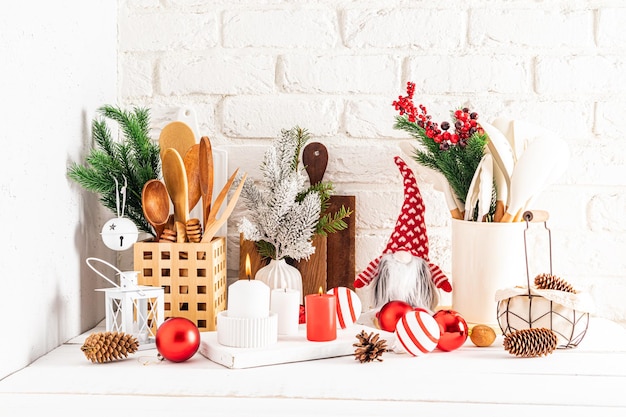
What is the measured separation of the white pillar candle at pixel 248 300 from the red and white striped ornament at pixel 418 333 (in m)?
0.19

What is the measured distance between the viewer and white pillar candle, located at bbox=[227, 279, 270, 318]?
895 millimetres

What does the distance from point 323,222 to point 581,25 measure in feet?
1.95

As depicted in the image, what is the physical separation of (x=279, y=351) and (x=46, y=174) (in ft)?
1.33

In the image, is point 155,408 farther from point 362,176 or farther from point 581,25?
point 581,25

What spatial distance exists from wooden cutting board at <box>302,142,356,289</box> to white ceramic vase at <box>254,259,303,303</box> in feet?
0.33

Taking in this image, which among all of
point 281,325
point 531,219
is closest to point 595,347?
point 531,219

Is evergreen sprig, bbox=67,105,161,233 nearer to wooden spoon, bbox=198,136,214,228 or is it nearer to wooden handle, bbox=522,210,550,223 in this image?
wooden spoon, bbox=198,136,214,228

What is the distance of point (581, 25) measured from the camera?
123 centimetres

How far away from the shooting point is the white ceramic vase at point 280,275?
3.66ft

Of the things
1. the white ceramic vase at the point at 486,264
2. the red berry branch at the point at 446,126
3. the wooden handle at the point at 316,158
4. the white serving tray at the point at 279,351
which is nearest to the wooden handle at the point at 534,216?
the white ceramic vase at the point at 486,264

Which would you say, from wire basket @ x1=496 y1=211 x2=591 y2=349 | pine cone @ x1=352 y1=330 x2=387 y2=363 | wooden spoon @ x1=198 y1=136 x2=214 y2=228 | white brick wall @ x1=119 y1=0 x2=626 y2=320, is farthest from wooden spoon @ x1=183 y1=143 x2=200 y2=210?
wire basket @ x1=496 y1=211 x2=591 y2=349

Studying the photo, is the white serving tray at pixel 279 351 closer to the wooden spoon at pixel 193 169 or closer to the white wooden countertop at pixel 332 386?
the white wooden countertop at pixel 332 386

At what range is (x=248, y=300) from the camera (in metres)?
0.90

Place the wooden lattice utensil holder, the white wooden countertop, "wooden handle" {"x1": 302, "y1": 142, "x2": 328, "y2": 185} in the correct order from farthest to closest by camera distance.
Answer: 1. "wooden handle" {"x1": 302, "y1": 142, "x2": 328, "y2": 185}
2. the wooden lattice utensil holder
3. the white wooden countertop
